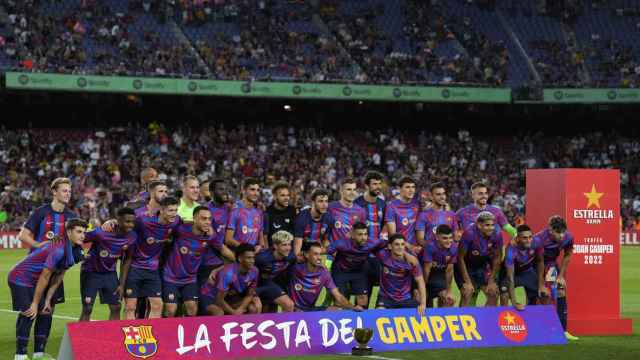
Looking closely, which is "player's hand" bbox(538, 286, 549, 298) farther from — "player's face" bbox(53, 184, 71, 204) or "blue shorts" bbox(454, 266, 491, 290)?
"player's face" bbox(53, 184, 71, 204)

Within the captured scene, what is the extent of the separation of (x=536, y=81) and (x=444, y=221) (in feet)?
108

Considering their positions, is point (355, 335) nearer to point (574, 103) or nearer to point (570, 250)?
point (570, 250)

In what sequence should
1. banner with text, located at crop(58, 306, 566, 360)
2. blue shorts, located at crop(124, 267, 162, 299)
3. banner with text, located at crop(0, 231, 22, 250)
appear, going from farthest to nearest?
banner with text, located at crop(0, 231, 22, 250) < blue shorts, located at crop(124, 267, 162, 299) < banner with text, located at crop(58, 306, 566, 360)

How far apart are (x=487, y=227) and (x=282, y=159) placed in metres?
28.4

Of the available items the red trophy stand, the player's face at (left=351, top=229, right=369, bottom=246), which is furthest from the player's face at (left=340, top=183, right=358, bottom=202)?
the red trophy stand

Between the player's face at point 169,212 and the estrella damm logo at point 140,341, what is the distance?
150 cm

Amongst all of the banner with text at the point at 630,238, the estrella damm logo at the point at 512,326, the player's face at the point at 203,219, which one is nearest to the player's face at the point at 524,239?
the estrella damm logo at the point at 512,326

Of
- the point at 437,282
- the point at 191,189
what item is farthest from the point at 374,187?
the point at 191,189

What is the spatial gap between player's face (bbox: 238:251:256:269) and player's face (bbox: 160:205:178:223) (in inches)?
35.2

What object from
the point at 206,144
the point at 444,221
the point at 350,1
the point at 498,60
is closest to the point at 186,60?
the point at 206,144

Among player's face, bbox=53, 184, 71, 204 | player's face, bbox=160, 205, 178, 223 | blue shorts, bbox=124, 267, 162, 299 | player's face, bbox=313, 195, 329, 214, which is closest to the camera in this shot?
player's face, bbox=53, 184, 71, 204

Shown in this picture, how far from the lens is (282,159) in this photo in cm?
4250

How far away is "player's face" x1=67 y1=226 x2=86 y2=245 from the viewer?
38.2 ft

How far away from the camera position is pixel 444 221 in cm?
1504
